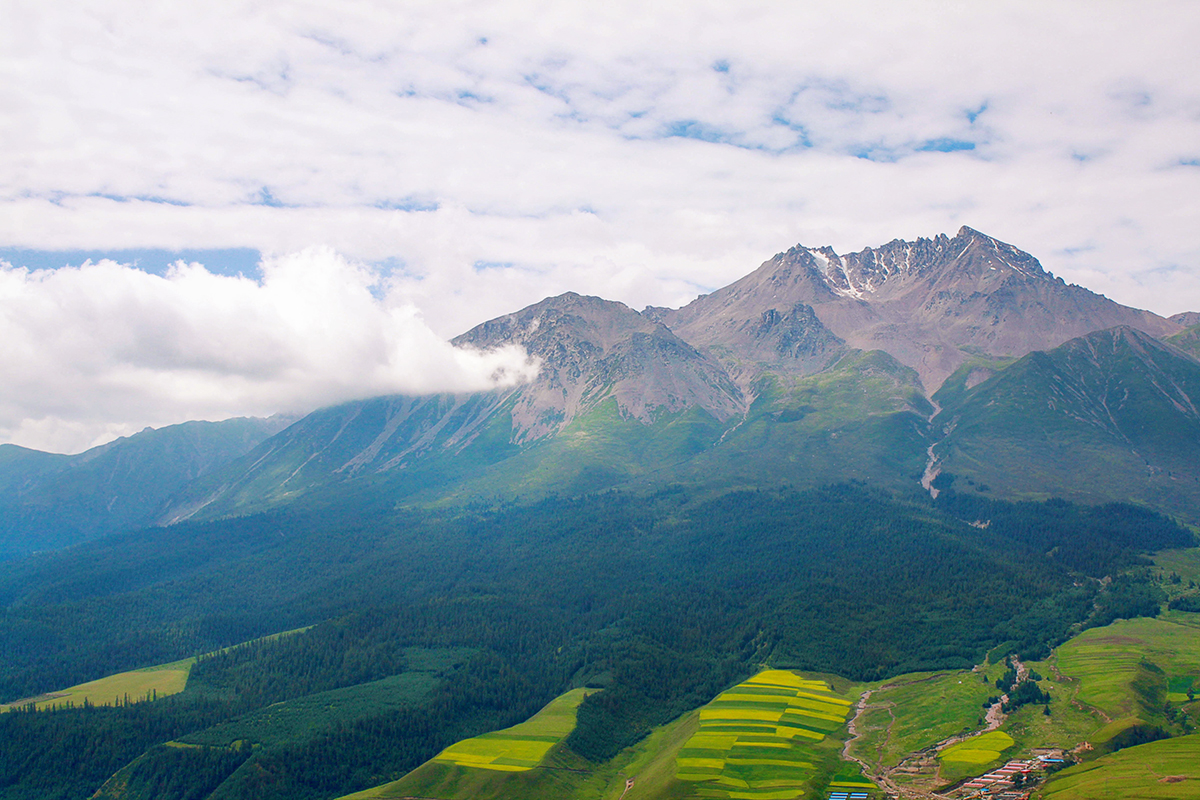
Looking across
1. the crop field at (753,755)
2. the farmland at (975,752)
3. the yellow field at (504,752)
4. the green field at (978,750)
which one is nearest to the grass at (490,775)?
the yellow field at (504,752)

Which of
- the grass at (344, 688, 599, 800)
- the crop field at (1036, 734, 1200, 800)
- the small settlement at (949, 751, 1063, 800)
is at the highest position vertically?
the grass at (344, 688, 599, 800)

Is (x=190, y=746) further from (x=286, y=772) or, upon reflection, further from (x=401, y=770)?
(x=401, y=770)

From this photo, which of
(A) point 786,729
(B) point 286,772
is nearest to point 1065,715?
(A) point 786,729

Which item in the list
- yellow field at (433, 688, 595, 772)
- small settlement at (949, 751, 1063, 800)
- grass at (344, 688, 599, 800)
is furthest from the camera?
yellow field at (433, 688, 595, 772)

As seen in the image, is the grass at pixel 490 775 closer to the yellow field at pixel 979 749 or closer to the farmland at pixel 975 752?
the farmland at pixel 975 752

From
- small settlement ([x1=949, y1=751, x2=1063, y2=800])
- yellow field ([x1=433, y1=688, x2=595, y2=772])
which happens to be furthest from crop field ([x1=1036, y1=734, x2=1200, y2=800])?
yellow field ([x1=433, y1=688, x2=595, y2=772])

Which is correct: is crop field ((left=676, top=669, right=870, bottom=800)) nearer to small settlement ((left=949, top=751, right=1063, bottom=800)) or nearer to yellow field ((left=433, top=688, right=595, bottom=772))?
small settlement ((left=949, top=751, right=1063, bottom=800))

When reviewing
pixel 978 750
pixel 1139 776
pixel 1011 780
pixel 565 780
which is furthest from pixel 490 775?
pixel 1139 776

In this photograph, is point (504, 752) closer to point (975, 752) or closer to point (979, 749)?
point (975, 752)

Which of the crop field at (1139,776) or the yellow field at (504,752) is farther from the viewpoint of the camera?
the yellow field at (504,752)
